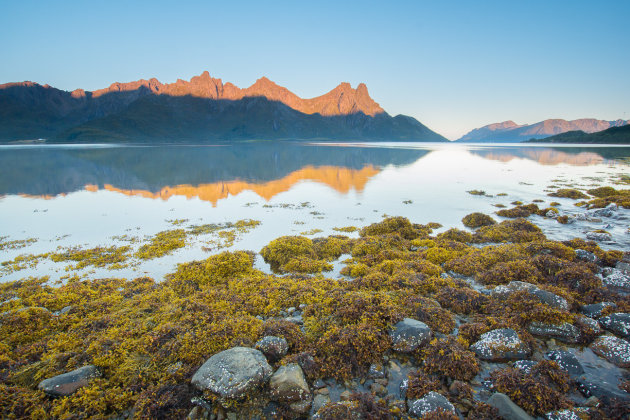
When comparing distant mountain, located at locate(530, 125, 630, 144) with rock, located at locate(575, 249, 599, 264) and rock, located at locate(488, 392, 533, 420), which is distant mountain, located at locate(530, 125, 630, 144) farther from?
rock, located at locate(488, 392, 533, 420)

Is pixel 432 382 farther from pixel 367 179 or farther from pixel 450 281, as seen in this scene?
pixel 367 179

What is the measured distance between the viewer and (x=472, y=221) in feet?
46.9

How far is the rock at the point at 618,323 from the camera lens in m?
5.61

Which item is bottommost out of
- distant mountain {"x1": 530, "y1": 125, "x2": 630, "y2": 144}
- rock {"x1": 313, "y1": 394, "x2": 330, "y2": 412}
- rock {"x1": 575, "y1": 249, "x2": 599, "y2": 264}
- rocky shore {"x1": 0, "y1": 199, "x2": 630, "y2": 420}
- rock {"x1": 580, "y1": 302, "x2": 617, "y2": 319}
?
rock {"x1": 313, "y1": 394, "x2": 330, "y2": 412}

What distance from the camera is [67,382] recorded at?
430cm

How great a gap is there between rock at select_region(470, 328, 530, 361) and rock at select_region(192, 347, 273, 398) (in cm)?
371

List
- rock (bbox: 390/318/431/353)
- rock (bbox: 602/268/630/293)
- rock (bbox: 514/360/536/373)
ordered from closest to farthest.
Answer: rock (bbox: 514/360/536/373) → rock (bbox: 390/318/431/353) → rock (bbox: 602/268/630/293)

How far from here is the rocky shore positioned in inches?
164

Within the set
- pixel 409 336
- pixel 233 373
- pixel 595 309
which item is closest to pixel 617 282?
pixel 595 309

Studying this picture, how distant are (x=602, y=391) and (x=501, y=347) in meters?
1.30

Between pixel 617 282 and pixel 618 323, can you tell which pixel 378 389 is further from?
pixel 617 282

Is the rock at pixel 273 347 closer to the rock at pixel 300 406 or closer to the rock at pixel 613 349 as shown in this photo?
the rock at pixel 300 406

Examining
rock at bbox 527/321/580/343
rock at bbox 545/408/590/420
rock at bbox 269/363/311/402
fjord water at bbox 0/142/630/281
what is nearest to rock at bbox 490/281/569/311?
rock at bbox 527/321/580/343

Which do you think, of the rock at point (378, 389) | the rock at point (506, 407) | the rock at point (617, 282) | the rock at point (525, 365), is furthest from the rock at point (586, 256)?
the rock at point (378, 389)
